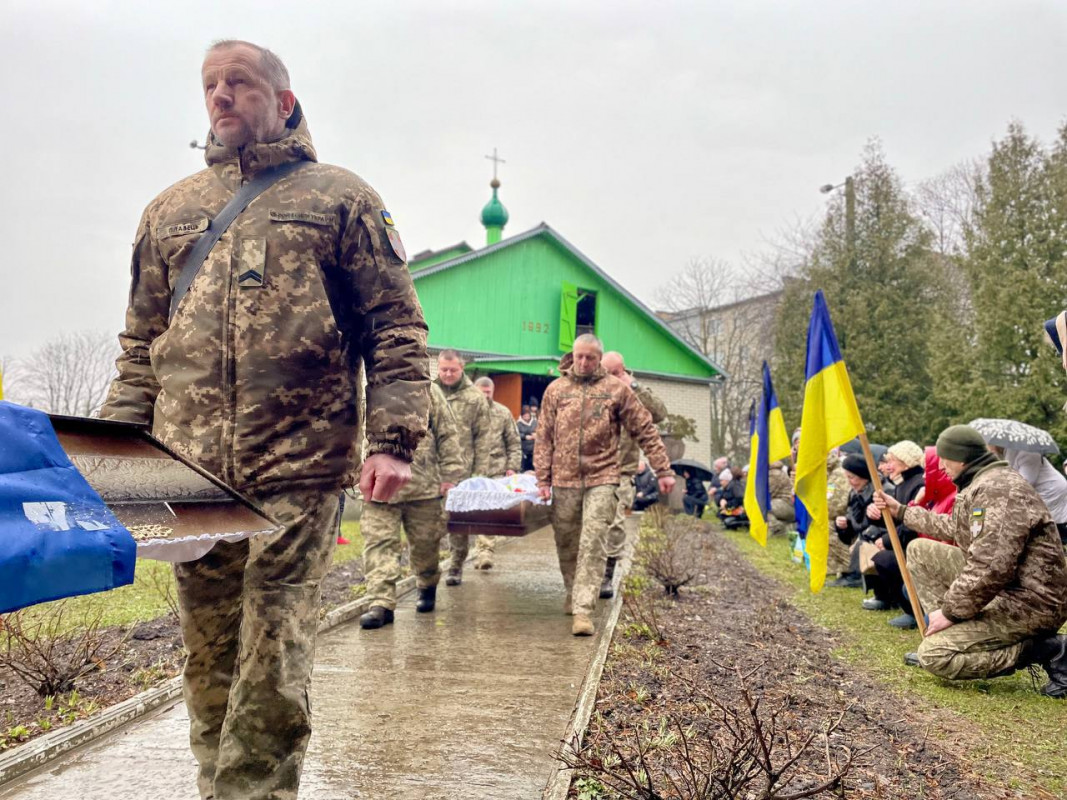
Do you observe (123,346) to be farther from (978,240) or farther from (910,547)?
(978,240)

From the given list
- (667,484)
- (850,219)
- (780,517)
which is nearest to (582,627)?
(667,484)

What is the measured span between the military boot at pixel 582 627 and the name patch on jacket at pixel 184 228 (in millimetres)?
4261

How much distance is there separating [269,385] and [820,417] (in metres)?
4.80

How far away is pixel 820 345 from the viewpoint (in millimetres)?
6551

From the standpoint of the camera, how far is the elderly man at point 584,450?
6.83 meters

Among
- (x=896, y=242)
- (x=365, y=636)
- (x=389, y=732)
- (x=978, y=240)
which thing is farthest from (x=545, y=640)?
(x=896, y=242)

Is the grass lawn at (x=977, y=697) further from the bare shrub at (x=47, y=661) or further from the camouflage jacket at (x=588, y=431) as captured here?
the bare shrub at (x=47, y=661)

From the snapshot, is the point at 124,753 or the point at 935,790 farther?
the point at 124,753

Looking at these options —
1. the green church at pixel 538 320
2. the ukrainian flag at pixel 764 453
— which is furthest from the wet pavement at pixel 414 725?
the green church at pixel 538 320

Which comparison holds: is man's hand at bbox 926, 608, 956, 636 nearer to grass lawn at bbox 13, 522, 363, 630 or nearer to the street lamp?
grass lawn at bbox 13, 522, 363, 630

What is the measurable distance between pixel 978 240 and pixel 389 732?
17418 mm

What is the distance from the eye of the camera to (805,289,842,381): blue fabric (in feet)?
21.2

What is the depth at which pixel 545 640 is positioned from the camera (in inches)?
237

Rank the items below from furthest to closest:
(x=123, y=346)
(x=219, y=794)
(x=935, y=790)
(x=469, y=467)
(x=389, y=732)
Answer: (x=469, y=467) < (x=389, y=732) < (x=935, y=790) < (x=123, y=346) < (x=219, y=794)
